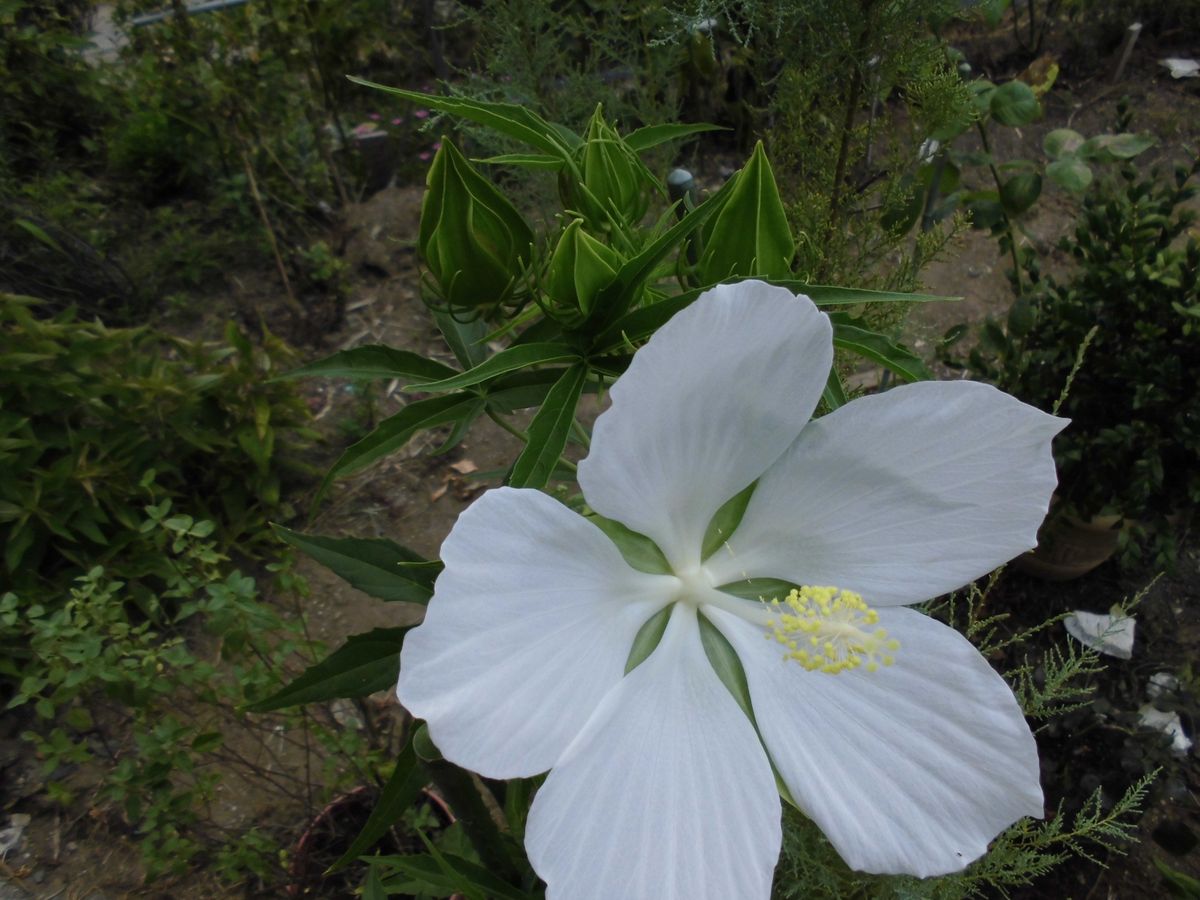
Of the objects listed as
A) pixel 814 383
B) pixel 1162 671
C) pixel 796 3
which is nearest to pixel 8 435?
pixel 796 3

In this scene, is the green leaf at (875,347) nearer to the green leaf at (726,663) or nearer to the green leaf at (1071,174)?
the green leaf at (726,663)

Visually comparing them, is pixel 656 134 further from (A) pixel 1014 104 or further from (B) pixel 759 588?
(A) pixel 1014 104

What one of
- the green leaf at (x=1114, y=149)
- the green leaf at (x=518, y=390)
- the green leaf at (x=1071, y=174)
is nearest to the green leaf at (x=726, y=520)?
the green leaf at (x=518, y=390)

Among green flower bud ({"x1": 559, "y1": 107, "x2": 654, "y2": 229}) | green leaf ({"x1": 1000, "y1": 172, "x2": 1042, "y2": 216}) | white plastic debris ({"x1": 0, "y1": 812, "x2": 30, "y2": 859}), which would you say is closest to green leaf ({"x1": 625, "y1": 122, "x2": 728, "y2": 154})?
green flower bud ({"x1": 559, "y1": 107, "x2": 654, "y2": 229})

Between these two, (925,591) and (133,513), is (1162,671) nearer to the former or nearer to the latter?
(925,591)

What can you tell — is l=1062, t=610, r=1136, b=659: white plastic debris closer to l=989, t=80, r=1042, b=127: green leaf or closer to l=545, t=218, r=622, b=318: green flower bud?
l=989, t=80, r=1042, b=127: green leaf

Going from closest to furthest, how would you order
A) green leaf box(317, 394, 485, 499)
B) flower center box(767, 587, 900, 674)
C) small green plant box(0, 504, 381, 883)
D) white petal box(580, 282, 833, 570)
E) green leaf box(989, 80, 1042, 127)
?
white petal box(580, 282, 833, 570), flower center box(767, 587, 900, 674), green leaf box(317, 394, 485, 499), small green plant box(0, 504, 381, 883), green leaf box(989, 80, 1042, 127)

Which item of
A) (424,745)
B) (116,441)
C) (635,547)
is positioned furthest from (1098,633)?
(116,441)
